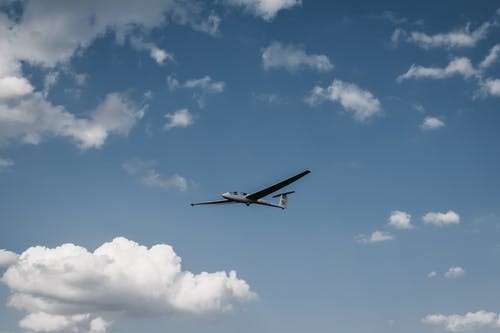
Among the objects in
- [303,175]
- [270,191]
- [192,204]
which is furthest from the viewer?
[192,204]

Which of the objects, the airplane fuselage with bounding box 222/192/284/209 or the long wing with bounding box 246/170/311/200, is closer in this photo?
the long wing with bounding box 246/170/311/200

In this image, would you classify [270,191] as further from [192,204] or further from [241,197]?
[192,204]

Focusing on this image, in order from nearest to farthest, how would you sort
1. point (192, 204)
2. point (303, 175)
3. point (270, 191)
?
1. point (303, 175)
2. point (270, 191)
3. point (192, 204)

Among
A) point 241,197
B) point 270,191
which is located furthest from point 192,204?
point 270,191

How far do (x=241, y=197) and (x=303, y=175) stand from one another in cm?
1154

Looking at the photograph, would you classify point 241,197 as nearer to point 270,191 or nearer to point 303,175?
point 270,191

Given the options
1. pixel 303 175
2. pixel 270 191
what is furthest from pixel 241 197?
pixel 303 175

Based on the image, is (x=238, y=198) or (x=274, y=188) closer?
(x=274, y=188)

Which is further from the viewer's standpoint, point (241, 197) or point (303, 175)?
point (241, 197)

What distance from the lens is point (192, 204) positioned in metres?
66.6

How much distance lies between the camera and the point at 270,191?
6147cm

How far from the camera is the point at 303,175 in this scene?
55.6m

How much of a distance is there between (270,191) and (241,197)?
4571mm

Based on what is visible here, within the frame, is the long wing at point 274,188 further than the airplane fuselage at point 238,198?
No
